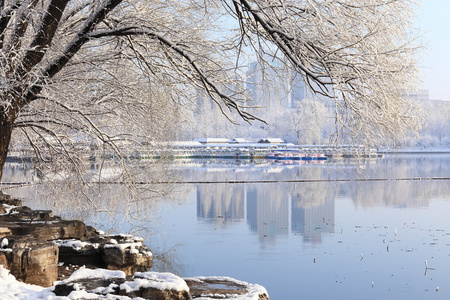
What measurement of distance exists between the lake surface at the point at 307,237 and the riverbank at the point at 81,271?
80.9 inches

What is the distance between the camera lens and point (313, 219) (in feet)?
67.8

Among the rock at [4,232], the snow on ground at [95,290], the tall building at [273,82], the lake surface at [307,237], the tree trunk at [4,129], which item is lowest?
the lake surface at [307,237]

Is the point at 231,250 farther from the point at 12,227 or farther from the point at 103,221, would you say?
the point at 12,227

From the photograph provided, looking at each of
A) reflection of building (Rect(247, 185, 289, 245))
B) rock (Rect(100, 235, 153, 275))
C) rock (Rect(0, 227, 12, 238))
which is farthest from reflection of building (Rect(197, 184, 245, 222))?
rock (Rect(0, 227, 12, 238))

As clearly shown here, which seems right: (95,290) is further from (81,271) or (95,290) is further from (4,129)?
(4,129)

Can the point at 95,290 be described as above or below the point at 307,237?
above

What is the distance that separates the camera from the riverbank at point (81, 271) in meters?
5.88

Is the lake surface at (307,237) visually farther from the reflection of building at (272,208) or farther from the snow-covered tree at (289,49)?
the snow-covered tree at (289,49)

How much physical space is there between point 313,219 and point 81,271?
14.9m

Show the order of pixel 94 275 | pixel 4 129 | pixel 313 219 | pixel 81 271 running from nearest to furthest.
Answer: pixel 94 275, pixel 81 271, pixel 4 129, pixel 313 219

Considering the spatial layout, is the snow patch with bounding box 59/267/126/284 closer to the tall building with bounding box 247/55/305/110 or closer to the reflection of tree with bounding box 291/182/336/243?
the tall building with bounding box 247/55/305/110

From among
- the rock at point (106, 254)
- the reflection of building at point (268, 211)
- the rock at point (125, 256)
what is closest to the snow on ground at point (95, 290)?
the rock at point (106, 254)

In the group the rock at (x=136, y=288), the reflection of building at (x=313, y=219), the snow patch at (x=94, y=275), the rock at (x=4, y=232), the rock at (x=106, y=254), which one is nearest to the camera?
the rock at (x=136, y=288)

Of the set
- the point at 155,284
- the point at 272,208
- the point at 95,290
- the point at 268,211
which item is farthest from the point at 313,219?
the point at 95,290
